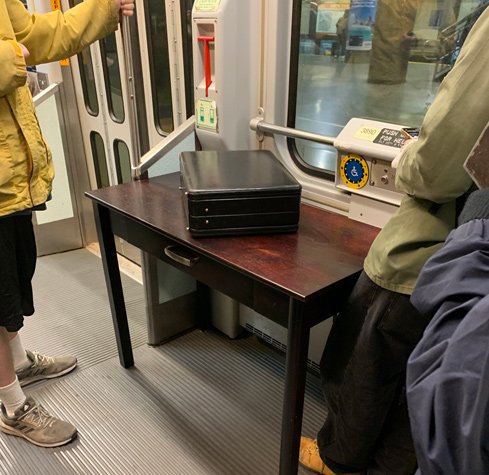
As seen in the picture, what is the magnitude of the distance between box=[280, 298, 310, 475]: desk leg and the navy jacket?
1.43ft

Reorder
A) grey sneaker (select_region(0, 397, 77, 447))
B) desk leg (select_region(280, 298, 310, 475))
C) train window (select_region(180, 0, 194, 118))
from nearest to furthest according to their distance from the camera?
desk leg (select_region(280, 298, 310, 475)) → grey sneaker (select_region(0, 397, 77, 447)) → train window (select_region(180, 0, 194, 118))

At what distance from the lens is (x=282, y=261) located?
4.01ft

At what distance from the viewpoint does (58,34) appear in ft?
5.04

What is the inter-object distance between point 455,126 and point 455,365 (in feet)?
1.61

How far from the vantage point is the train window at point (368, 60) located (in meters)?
1.33

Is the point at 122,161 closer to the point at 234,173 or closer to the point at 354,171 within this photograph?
the point at 234,173

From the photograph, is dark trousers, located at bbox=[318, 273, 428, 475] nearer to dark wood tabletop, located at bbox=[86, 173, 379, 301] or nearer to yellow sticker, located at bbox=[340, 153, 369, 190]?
dark wood tabletop, located at bbox=[86, 173, 379, 301]

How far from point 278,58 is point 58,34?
752 millimetres

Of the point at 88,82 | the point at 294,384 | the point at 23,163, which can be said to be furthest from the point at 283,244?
the point at 88,82

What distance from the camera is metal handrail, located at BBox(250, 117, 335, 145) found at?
158cm

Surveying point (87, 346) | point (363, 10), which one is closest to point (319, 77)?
point (363, 10)

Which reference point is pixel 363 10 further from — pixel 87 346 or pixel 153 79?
pixel 87 346

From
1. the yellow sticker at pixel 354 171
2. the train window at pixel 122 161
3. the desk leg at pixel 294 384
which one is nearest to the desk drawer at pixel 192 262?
the desk leg at pixel 294 384

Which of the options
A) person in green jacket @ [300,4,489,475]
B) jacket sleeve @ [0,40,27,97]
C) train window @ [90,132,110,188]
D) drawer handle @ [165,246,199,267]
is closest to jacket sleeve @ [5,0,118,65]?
jacket sleeve @ [0,40,27,97]
